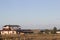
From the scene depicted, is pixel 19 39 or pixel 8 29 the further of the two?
pixel 8 29

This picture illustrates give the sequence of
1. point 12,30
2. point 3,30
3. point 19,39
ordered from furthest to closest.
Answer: point 3,30 < point 12,30 < point 19,39

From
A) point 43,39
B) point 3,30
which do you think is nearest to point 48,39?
point 43,39

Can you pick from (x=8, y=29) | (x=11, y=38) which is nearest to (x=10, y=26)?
(x=8, y=29)

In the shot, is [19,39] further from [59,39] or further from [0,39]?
[59,39]

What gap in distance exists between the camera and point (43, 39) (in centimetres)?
2006

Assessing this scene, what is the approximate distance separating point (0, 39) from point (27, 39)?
3231 mm

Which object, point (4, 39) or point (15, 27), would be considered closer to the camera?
point (4, 39)

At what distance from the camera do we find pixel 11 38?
69.3 feet

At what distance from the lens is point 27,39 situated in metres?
19.9

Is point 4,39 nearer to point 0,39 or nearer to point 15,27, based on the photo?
point 0,39

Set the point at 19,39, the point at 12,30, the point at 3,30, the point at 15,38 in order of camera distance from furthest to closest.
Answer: the point at 3,30
the point at 12,30
the point at 15,38
the point at 19,39

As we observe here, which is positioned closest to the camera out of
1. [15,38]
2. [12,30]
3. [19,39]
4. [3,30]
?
[19,39]

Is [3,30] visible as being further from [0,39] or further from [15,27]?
[0,39]

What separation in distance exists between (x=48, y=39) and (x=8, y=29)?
20792mm
